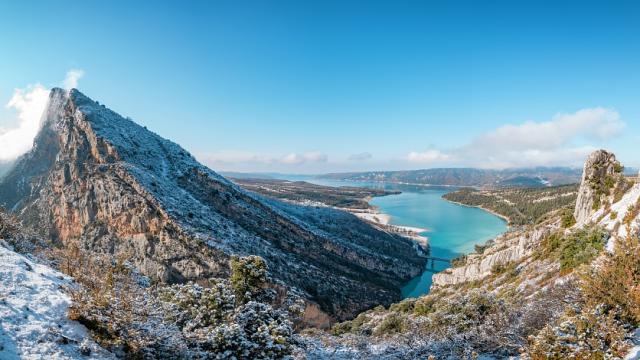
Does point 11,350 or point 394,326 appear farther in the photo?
point 394,326

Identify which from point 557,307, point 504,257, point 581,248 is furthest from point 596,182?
point 557,307

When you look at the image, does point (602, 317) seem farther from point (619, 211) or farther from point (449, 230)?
point (449, 230)

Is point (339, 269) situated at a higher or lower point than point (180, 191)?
lower

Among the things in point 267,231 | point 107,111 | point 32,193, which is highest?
point 107,111

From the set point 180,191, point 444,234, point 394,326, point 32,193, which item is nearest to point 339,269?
point 180,191

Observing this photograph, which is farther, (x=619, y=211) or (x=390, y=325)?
(x=390, y=325)

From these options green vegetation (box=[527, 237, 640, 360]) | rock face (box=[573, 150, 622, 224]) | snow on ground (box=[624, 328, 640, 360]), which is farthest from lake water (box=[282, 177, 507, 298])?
snow on ground (box=[624, 328, 640, 360])

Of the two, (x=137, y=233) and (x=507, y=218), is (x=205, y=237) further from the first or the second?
(x=507, y=218)
